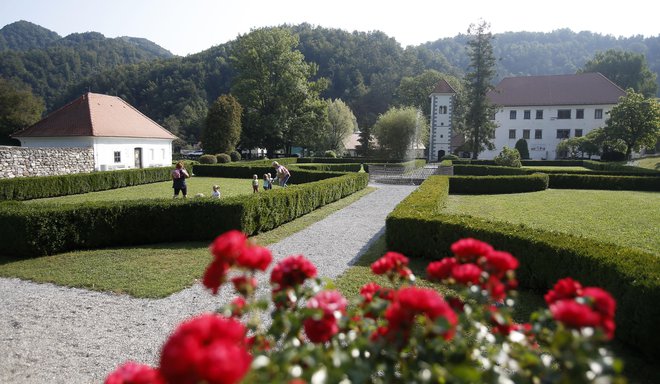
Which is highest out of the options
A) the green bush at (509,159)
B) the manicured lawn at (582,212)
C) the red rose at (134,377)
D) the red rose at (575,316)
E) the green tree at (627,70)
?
the green tree at (627,70)

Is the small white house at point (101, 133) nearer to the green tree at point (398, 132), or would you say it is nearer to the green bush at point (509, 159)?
the green tree at point (398, 132)

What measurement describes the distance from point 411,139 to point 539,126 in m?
21.8

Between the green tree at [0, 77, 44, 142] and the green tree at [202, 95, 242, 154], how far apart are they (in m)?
20.7

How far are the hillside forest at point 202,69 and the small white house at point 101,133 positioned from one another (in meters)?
29.9

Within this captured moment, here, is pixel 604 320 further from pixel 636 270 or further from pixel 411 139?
pixel 411 139

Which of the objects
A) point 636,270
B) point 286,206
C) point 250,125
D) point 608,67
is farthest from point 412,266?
point 608,67

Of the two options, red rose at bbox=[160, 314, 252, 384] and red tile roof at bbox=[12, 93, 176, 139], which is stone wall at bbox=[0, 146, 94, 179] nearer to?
red tile roof at bbox=[12, 93, 176, 139]

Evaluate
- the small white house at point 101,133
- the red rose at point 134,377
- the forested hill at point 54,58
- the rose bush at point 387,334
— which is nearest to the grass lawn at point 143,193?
the small white house at point 101,133

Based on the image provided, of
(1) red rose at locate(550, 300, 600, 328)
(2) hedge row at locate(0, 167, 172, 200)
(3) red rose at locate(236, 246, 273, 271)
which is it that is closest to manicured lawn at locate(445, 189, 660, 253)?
(1) red rose at locate(550, 300, 600, 328)

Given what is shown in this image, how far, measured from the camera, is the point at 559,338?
1.77 metres

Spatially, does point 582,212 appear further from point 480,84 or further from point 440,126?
point 440,126

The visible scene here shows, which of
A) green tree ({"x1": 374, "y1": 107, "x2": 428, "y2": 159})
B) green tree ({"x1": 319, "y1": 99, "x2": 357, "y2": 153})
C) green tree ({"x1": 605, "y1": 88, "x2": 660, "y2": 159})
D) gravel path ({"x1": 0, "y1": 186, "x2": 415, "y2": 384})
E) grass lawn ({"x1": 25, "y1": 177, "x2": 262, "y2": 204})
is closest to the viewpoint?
gravel path ({"x1": 0, "y1": 186, "x2": 415, "y2": 384})

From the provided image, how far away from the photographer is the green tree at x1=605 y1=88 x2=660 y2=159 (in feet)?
115

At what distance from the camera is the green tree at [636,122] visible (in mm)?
35062
